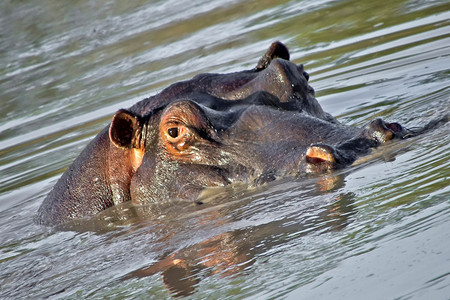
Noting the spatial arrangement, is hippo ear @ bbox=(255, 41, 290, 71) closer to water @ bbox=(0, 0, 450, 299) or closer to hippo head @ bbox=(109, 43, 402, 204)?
hippo head @ bbox=(109, 43, 402, 204)

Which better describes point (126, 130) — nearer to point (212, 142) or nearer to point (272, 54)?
point (212, 142)

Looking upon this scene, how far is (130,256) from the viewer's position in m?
5.98

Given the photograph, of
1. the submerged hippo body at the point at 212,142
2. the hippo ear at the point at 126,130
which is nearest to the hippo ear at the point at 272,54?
the submerged hippo body at the point at 212,142

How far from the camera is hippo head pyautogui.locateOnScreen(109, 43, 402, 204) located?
20.5 ft

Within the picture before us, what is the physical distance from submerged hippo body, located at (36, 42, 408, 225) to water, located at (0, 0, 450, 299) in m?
0.16

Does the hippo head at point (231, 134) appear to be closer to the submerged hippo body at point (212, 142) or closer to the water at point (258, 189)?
the submerged hippo body at point (212, 142)

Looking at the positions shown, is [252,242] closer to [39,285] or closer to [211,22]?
[39,285]

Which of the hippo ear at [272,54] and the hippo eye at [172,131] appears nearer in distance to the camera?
the hippo eye at [172,131]

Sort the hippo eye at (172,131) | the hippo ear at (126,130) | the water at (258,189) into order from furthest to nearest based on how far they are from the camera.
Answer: the hippo ear at (126,130), the hippo eye at (172,131), the water at (258,189)

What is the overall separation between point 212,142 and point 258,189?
2.05 ft

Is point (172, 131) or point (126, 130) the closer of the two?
point (172, 131)

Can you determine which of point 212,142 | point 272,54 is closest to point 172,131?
point 212,142

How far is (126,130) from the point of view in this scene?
720cm

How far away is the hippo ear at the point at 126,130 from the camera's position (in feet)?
23.3
